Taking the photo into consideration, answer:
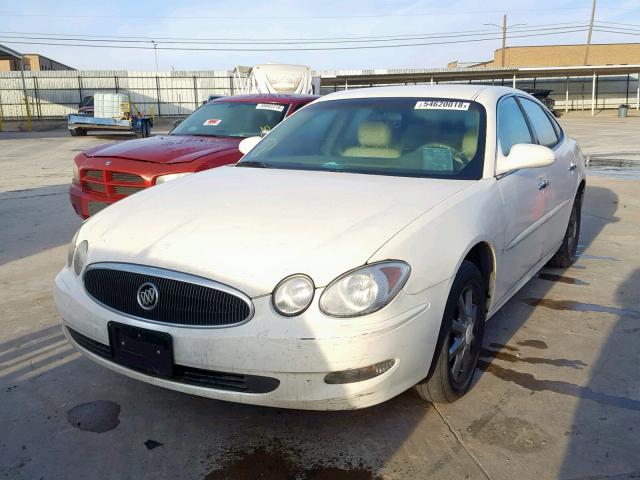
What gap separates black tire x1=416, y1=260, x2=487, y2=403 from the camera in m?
2.80

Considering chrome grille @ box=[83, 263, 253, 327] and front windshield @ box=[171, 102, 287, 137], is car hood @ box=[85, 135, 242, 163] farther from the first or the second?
chrome grille @ box=[83, 263, 253, 327]

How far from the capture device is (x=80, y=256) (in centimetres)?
296

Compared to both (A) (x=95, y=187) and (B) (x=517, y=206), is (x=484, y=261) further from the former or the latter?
(A) (x=95, y=187)

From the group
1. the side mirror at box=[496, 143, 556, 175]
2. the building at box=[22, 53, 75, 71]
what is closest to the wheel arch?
the side mirror at box=[496, 143, 556, 175]

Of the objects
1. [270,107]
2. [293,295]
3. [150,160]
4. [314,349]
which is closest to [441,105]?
[293,295]

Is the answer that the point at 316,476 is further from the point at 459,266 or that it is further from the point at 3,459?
the point at 3,459

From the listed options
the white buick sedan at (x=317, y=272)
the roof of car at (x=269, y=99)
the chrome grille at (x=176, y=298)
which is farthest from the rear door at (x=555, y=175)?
the roof of car at (x=269, y=99)

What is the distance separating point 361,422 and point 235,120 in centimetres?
486

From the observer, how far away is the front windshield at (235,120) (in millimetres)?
6898

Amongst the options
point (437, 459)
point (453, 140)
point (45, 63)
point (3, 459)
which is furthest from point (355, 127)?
point (45, 63)

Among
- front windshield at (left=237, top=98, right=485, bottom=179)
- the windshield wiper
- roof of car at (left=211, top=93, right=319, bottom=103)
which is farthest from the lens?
roof of car at (left=211, top=93, right=319, bottom=103)

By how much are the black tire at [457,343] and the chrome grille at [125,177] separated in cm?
347

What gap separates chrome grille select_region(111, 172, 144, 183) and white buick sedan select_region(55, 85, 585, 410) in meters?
1.95

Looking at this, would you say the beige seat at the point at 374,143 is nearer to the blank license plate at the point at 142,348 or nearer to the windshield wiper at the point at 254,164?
the windshield wiper at the point at 254,164
